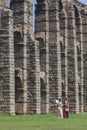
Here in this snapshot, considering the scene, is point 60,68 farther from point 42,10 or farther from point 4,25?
point 4,25

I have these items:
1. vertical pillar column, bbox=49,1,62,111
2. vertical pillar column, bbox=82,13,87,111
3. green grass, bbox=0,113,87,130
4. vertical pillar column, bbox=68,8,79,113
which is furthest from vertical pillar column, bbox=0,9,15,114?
vertical pillar column, bbox=82,13,87,111

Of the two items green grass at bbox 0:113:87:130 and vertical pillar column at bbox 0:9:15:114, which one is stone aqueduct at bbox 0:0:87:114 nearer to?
vertical pillar column at bbox 0:9:15:114

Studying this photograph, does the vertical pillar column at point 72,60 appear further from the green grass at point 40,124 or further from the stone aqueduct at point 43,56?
the green grass at point 40,124

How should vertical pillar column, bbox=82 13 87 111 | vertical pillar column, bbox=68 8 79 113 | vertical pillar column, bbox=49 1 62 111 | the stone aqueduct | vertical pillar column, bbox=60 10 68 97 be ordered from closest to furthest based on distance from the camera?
the stone aqueduct < vertical pillar column, bbox=49 1 62 111 < vertical pillar column, bbox=60 10 68 97 < vertical pillar column, bbox=68 8 79 113 < vertical pillar column, bbox=82 13 87 111

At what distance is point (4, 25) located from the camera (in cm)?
4041

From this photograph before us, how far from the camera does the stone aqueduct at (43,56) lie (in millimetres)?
40344

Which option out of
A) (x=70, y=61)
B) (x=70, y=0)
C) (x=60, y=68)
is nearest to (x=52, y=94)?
(x=60, y=68)

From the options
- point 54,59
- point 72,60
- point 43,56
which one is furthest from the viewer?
point 72,60

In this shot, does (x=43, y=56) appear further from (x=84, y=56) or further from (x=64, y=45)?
(x=84, y=56)

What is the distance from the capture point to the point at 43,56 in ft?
164

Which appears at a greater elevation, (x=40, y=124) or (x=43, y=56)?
(x=43, y=56)

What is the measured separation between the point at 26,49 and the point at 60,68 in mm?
6932

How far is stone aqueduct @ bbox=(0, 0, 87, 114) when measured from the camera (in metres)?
40.3

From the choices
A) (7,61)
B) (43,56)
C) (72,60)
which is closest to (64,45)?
(72,60)
